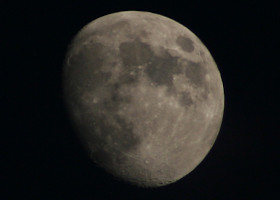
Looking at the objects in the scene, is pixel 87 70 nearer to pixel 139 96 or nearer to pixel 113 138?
pixel 139 96

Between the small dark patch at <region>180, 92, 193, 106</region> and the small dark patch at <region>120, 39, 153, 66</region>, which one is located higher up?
the small dark patch at <region>120, 39, 153, 66</region>

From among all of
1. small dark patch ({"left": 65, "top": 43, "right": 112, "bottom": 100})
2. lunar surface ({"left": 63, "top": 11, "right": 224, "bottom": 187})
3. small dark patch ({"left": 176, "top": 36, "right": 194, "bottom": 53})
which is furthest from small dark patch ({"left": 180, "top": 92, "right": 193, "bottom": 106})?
small dark patch ({"left": 65, "top": 43, "right": 112, "bottom": 100})

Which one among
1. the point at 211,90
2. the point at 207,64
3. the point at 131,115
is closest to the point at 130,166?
the point at 131,115

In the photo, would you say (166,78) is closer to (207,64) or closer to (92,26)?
(207,64)

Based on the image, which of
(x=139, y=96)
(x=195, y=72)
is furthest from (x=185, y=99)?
(x=139, y=96)

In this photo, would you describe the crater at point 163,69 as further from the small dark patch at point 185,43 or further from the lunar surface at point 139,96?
the small dark patch at point 185,43

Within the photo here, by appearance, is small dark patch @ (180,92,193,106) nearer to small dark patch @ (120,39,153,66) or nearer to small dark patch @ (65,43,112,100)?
small dark patch @ (120,39,153,66)

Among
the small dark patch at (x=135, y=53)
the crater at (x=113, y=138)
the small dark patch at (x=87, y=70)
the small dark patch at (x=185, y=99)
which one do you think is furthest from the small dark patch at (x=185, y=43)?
the crater at (x=113, y=138)
